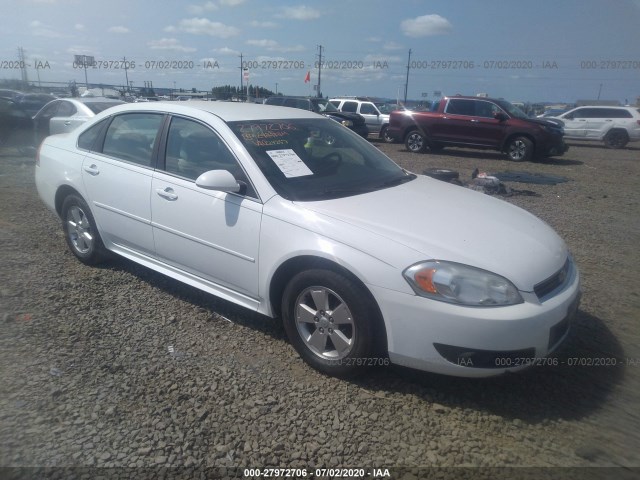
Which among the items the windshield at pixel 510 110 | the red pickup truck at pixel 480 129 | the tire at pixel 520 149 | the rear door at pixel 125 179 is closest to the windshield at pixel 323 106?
the red pickup truck at pixel 480 129

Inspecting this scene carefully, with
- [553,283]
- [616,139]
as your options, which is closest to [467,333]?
[553,283]

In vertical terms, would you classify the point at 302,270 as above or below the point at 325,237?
below

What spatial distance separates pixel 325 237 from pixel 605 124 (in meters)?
21.2

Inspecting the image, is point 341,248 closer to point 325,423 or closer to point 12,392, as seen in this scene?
point 325,423

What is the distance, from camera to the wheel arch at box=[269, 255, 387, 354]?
287 centimetres

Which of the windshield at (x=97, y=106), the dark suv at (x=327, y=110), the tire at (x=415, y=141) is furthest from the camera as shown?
the dark suv at (x=327, y=110)

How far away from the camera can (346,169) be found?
3.92 m

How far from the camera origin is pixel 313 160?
3777 mm

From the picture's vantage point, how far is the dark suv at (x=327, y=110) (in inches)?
753

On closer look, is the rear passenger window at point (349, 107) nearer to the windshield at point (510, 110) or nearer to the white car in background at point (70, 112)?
the windshield at point (510, 110)

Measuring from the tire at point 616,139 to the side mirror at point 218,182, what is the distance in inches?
830

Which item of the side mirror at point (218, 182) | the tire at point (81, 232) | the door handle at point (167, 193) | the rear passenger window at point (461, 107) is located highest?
the rear passenger window at point (461, 107)

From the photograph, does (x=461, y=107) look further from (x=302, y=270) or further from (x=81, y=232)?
(x=302, y=270)

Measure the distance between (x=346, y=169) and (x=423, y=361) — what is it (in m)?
1.71
